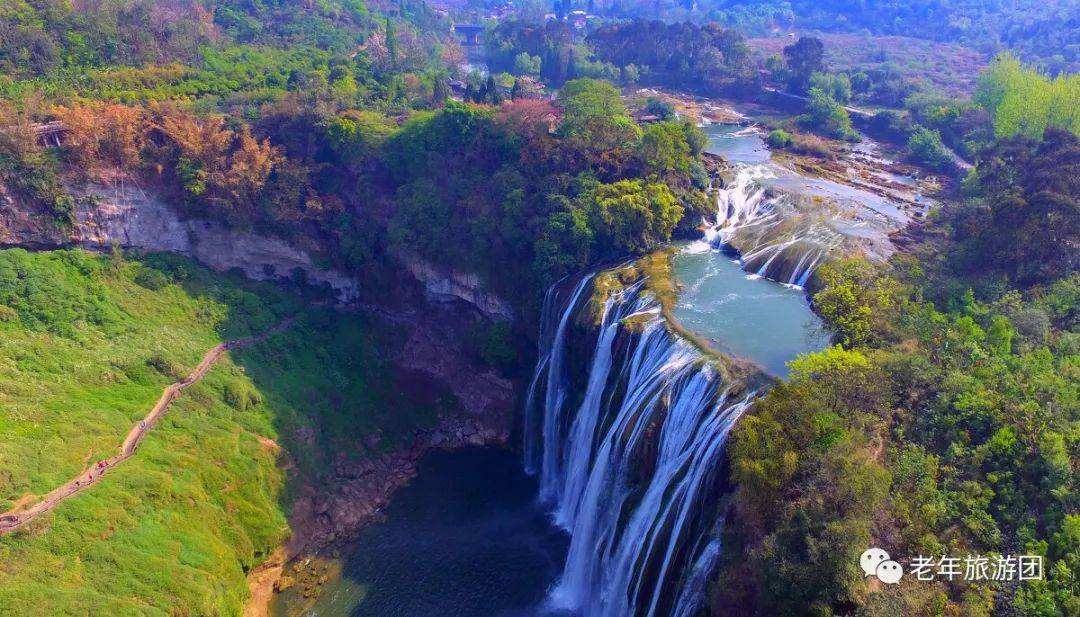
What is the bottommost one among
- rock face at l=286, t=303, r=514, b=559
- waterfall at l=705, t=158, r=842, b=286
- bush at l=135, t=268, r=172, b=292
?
rock face at l=286, t=303, r=514, b=559

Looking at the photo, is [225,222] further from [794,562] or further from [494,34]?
[494,34]

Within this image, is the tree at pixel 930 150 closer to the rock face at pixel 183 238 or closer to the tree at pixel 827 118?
the tree at pixel 827 118

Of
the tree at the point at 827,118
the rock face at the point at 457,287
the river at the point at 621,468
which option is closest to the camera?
the river at the point at 621,468

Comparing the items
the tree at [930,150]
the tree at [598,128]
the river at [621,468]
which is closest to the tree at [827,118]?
the tree at [930,150]

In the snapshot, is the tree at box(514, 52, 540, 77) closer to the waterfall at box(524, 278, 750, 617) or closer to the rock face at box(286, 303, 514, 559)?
the rock face at box(286, 303, 514, 559)

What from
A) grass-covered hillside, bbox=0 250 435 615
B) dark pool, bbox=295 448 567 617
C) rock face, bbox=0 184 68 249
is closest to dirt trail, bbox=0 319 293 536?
grass-covered hillside, bbox=0 250 435 615

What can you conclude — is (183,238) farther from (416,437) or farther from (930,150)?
(930,150)
